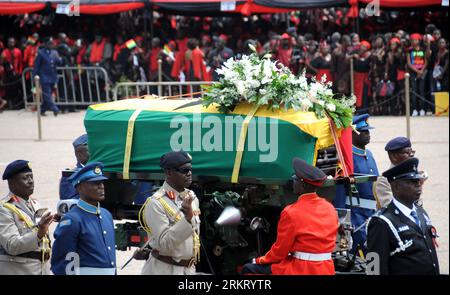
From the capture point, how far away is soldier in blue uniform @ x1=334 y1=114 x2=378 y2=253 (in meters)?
9.42

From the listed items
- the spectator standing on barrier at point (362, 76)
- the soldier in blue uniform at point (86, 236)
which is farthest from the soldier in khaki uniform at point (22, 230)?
the spectator standing on barrier at point (362, 76)

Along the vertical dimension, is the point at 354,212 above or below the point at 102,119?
below

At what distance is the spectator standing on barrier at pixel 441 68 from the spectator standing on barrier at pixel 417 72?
0.27m

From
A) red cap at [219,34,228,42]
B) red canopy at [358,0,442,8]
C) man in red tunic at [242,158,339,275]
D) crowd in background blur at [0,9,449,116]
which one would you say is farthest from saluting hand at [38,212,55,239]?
red cap at [219,34,228,42]

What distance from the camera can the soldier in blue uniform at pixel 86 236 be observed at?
735cm

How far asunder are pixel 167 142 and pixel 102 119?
0.69 m

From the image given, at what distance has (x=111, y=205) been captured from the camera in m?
9.79

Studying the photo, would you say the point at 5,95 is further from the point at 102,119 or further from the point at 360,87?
the point at 102,119

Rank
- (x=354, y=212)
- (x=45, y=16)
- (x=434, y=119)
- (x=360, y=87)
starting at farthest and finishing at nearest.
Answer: (x=45, y=16), (x=360, y=87), (x=434, y=119), (x=354, y=212)

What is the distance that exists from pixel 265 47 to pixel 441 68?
15.3 ft

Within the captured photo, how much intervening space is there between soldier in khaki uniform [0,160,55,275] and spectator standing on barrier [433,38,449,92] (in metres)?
15.2

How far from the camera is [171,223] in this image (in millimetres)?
7723

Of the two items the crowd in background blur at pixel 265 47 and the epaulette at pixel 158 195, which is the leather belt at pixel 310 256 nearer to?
the epaulette at pixel 158 195

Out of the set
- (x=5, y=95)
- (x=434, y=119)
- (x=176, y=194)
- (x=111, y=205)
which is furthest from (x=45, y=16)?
(x=176, y=194)
